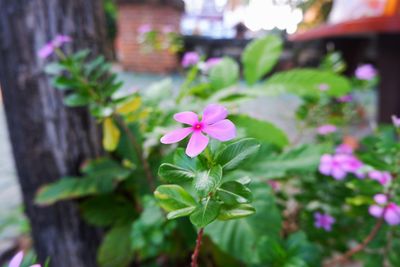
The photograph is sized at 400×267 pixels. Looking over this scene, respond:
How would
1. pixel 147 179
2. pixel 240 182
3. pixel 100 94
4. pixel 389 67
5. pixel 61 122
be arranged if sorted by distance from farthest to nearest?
1. pixel 389 67
2. pixel 61 122
3. pixel 147 179
4. pixel 100 94
5. pixel 240 182

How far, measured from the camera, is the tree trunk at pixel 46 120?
106 cm

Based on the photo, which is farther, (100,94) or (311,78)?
(311,78)

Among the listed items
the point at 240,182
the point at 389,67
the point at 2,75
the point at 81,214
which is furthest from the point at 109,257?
the point at 389,67

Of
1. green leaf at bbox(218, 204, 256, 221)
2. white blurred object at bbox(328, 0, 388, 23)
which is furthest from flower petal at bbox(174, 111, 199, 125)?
white blurred object at bbox(328, 0, 388, 23)

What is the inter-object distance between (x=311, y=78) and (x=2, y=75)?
974 millimetres

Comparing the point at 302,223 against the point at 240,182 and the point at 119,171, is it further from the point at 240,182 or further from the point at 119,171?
the point at 240,182

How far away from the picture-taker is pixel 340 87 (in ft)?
3.70

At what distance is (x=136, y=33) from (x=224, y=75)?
453 cm

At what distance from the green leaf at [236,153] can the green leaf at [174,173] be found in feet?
0.10

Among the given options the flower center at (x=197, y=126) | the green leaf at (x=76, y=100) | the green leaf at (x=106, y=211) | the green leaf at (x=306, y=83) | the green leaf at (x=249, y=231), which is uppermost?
the flower center at (x=197, y=126)

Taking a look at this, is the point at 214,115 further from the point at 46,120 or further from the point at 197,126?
the point at 46,120

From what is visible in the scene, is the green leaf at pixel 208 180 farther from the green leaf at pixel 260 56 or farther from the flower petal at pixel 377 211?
the green leaf at pixel 260 56

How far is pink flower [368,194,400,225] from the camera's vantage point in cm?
64

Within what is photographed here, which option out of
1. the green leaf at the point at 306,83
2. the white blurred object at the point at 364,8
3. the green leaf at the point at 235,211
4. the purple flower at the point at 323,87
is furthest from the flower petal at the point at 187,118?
the white blurred object at the point at 364,8
